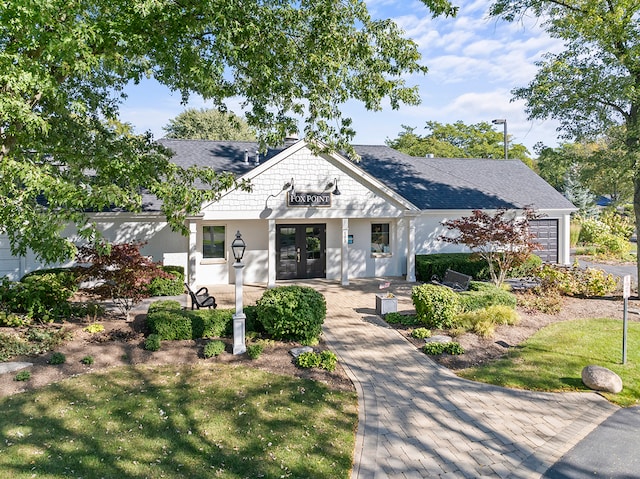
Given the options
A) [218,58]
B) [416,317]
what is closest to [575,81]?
[416,317]

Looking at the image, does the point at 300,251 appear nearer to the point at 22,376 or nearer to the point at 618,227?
the point at 22,376

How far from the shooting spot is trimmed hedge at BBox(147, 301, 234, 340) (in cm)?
922

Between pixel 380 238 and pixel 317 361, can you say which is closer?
pixel 317 361

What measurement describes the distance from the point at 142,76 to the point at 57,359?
267 inches

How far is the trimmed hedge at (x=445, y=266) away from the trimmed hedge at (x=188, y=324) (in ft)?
32.8

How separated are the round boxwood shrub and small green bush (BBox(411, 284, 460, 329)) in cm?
290

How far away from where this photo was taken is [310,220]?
17.6 m

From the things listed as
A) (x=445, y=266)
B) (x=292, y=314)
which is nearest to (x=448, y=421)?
(x=292, y=314)

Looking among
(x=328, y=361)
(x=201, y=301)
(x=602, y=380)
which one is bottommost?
(x=602, y=380)

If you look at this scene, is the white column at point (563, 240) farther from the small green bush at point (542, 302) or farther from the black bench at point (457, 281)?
the black bench at point (457, 281)

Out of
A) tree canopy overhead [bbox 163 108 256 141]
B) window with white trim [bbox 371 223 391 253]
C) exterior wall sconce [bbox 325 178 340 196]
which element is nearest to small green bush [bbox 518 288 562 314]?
window with white trim [bbox 371 223 391 253]

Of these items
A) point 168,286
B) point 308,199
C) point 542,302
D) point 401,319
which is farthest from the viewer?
point 308,199

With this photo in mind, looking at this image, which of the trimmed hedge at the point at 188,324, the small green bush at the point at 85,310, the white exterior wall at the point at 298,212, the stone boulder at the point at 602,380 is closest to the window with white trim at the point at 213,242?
the white exterior wall at the point at 298,212

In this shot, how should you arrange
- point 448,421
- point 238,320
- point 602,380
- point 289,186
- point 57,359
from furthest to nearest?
point 289,186
point 238,320
point 57,359
point 602,380
point 448,421
